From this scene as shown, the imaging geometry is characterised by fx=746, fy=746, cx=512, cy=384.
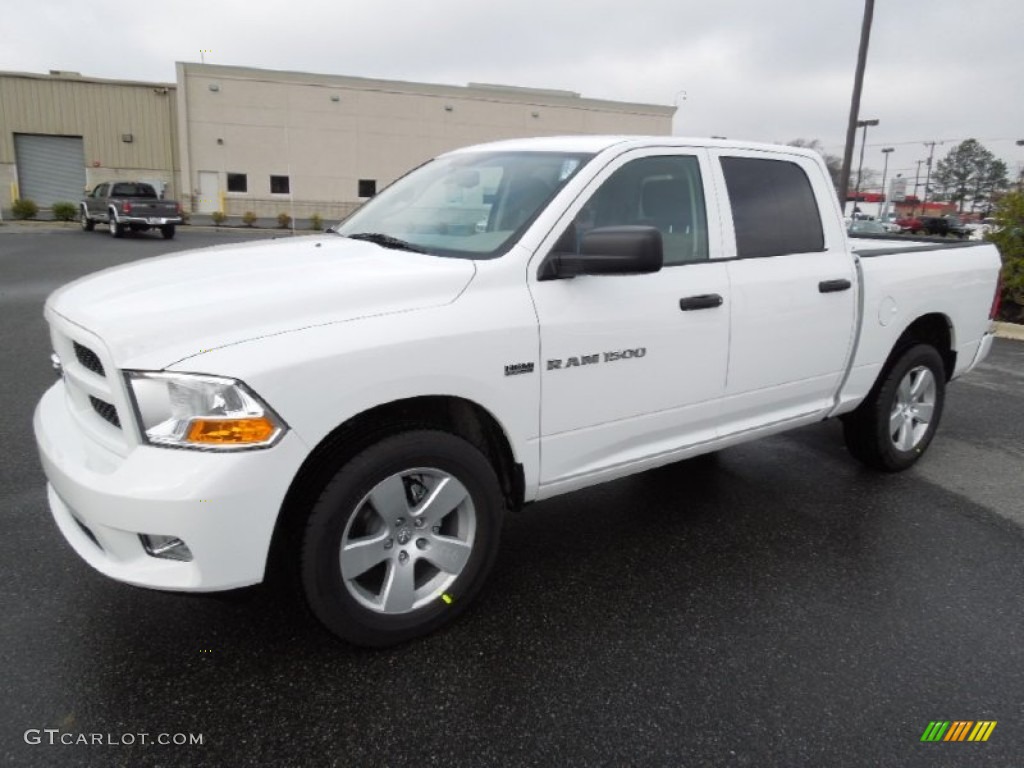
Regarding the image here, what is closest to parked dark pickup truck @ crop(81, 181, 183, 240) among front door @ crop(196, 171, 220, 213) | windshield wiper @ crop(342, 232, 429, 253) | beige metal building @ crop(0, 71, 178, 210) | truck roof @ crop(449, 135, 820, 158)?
front door @ crop(196, 171, 220, 213)

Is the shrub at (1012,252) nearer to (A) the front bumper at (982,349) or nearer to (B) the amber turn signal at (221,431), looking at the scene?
(A) the front bumper at (982,349)

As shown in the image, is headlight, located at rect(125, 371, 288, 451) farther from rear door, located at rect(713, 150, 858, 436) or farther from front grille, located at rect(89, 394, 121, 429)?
rear door, located at rect(713, 150, 858, 436)

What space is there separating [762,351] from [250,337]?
95.0 inches

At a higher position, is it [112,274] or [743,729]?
[112,274]

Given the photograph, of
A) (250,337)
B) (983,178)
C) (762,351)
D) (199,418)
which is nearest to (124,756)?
(199,418)

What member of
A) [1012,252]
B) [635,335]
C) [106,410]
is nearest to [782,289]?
[635,335]

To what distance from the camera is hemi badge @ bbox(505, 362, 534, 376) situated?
2.72m

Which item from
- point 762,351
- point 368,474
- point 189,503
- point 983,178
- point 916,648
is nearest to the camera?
point 189,503

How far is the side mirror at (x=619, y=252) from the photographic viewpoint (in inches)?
105

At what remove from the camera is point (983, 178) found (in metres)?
106

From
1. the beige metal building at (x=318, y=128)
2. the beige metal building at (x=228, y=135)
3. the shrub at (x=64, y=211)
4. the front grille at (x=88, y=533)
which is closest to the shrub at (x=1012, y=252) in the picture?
the front grille at (x=88, y=533)

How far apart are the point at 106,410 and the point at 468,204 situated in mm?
1715

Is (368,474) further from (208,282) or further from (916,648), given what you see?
(916,648)

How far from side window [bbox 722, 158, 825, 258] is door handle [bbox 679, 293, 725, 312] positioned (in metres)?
0.35
